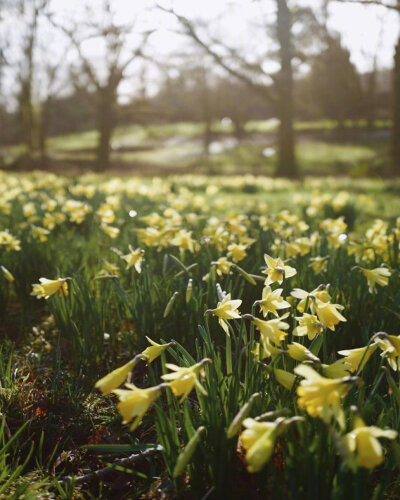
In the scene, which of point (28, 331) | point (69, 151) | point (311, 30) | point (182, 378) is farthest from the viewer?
point (69, 151)

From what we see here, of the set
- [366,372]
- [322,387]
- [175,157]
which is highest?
[175,157]

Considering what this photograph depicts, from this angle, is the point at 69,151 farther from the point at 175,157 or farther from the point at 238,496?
the point at 238,496

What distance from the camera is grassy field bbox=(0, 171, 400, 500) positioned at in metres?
1.11

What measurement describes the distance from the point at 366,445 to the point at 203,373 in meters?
0.41

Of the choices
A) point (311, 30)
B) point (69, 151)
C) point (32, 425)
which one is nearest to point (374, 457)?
point (32, 425)

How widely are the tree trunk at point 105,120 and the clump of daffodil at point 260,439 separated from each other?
17544 millimetres

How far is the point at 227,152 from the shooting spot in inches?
1039

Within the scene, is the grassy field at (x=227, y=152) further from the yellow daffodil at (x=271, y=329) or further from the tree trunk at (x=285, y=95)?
the yellow daffodil at (x=271, y=329)

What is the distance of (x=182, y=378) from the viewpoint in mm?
1162

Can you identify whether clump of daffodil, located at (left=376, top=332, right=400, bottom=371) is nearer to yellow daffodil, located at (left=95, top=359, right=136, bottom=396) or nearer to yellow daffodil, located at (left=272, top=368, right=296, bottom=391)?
yellow daffodil, located at (left=272, top=368, right=296, bottom=391)

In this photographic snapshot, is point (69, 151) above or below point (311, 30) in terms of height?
below

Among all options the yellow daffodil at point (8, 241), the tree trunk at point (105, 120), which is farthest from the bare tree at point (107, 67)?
the yellow daffodil at point (8, 241)

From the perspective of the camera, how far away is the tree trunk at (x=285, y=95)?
1212cm

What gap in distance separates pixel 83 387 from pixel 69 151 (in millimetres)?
31880
